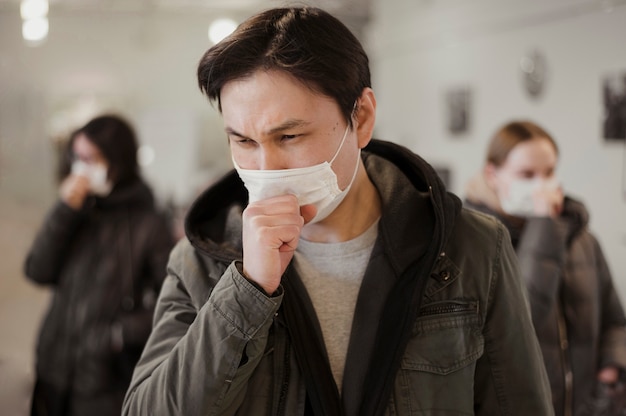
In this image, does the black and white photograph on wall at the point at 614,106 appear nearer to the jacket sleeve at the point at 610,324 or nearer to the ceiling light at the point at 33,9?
the jacket sleeve at the point at 610,324

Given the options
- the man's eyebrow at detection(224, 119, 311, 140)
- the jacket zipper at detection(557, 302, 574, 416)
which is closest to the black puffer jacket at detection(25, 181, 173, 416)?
the jacket zipper at detection(557, 302, 574, 416)

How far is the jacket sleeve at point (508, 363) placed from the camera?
1.46m

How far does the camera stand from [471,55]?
4.51m

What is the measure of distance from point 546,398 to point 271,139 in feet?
2.65

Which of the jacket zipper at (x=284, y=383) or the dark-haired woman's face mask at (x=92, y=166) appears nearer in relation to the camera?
the jacket zipper at (x=284, y=383)

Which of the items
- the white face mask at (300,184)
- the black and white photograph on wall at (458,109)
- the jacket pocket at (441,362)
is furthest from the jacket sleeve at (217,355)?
the black and white photograph on wall at (458,109)

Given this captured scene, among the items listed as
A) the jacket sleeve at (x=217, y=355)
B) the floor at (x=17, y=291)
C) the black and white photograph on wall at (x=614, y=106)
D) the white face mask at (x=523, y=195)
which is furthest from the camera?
the floor at (x=17, y=291)

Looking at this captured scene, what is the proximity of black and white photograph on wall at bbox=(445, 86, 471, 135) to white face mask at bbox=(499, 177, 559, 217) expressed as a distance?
82.7 inches

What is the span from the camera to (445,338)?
4.67 feet

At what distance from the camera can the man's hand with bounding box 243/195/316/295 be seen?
1280mm

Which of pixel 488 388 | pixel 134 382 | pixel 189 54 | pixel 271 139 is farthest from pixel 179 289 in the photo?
pixel 189 54

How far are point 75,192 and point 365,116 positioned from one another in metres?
1.95

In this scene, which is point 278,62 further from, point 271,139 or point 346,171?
point 346,171

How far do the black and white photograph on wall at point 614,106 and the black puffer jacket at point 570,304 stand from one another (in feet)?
2.41
